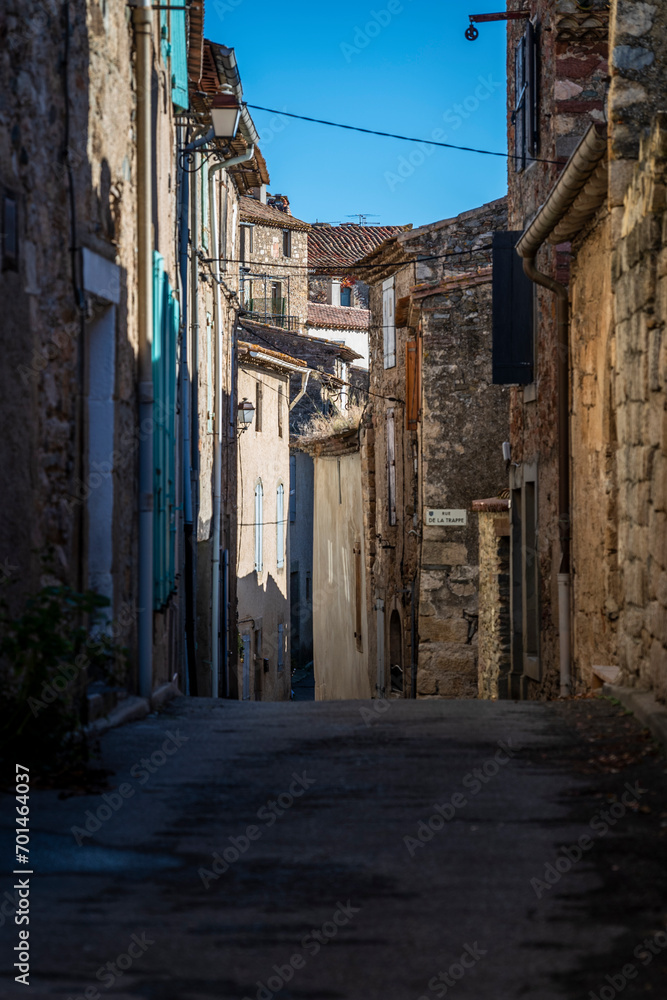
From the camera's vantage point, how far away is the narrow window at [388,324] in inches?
778

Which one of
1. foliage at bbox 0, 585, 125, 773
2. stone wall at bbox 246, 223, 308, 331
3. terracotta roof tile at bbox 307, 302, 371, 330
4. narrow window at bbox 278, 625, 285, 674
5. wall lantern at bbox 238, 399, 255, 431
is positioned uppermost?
stone wall at bbox 246, 223, 308, 331

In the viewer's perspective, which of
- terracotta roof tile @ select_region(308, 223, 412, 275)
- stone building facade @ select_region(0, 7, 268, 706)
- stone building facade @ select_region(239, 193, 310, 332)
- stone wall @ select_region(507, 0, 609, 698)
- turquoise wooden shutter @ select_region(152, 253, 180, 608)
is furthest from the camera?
terracotta roof tile @ select_region(308, 223, 412, 275)

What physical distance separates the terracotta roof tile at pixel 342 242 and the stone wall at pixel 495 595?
33.7 meters

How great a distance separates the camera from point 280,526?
81.7ft

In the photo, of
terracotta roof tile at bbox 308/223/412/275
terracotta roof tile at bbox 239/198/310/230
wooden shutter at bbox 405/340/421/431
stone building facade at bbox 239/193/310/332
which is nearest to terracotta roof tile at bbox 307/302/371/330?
stone building facade at bbox 239/193/310/332

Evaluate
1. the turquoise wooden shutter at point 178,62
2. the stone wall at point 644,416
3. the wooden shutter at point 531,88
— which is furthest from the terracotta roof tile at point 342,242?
the stone wall at point 644,416

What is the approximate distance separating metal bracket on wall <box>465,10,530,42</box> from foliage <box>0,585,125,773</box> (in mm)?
9121

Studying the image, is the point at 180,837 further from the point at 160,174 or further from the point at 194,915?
the point at 160,174

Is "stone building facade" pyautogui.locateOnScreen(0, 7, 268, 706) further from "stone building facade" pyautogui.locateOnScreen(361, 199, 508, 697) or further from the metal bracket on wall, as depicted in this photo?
"stone building facade" pyautogui.locateOnScreen(361, 199, 508, 697)

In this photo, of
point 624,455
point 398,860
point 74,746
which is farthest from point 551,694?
point 398,860

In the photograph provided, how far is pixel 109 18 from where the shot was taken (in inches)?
271

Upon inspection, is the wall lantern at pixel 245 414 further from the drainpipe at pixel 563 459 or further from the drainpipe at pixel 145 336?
the drainpipe at pixel 145 336

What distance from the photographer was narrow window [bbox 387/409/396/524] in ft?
62.9

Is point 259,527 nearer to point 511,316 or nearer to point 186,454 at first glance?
point 511,316
